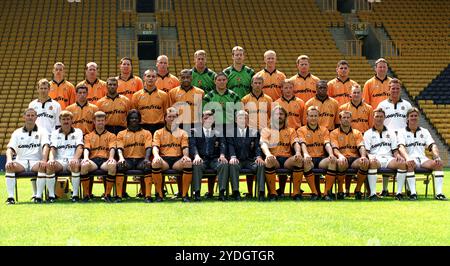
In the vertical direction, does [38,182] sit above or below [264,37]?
below

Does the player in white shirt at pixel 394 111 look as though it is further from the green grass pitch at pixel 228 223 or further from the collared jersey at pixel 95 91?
the collared jersey at pixel 95 91

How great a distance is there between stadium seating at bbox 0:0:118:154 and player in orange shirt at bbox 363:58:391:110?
1171 centimetres

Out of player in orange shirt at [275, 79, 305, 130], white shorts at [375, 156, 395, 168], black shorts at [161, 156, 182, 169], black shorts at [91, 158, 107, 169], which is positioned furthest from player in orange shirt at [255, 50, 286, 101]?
black shorts at [91, 158, 107, 169]

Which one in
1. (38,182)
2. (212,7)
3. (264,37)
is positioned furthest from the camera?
A: (212,7)

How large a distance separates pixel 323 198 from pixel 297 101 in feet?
5.12

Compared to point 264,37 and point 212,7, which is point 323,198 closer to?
point 264,37

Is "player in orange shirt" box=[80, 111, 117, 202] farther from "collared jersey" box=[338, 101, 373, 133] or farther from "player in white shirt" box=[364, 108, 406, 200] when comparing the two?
"player in white shirt" box=[364, 108, 406, 200]

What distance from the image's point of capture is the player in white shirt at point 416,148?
31.7 feet

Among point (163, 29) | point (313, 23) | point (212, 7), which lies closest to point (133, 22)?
point (163, 29)

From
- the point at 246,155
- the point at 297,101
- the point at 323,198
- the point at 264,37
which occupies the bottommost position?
the point at 323,198

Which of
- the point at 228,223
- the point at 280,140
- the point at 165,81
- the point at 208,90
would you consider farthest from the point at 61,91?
the point at 228,223

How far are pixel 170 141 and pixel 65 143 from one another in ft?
4.75

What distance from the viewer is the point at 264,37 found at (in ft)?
83.6

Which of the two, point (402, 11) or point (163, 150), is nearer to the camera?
point (163, 150)
